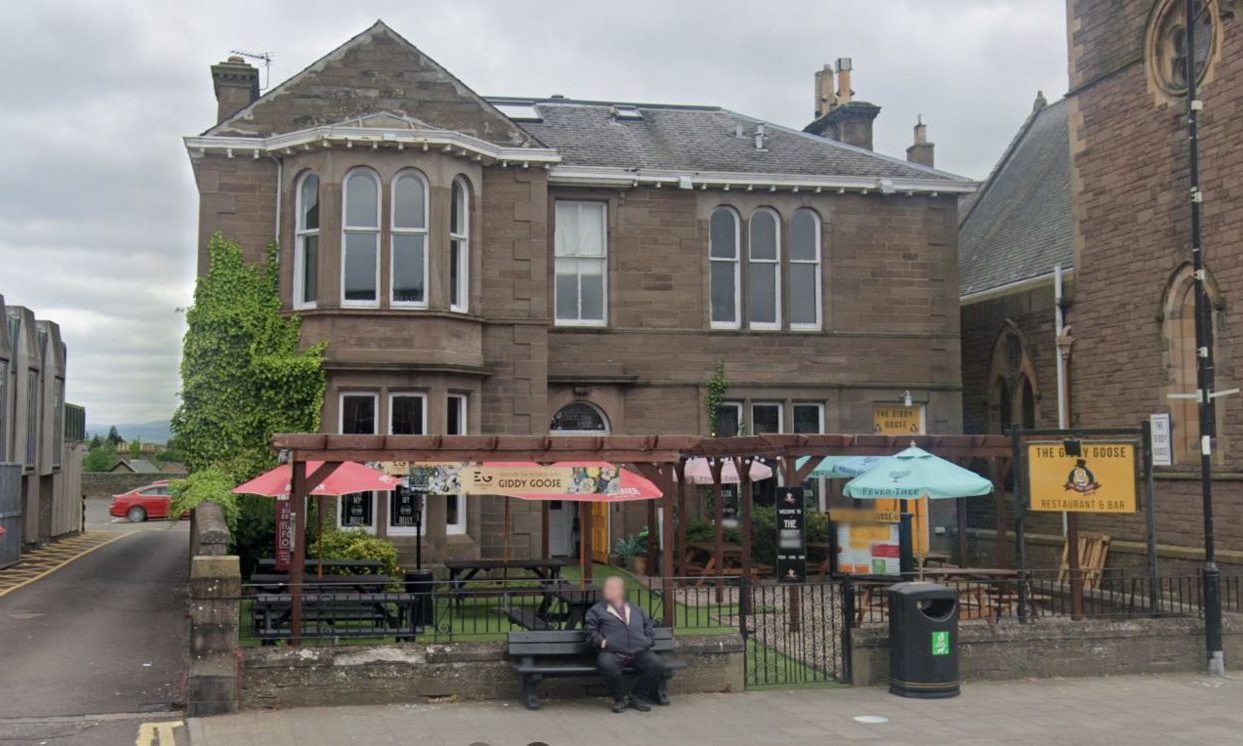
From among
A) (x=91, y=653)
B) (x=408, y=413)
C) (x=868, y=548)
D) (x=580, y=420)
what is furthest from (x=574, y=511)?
(x=91, y=653)

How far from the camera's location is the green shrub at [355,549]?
1800cm

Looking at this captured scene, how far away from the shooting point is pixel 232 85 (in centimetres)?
2238

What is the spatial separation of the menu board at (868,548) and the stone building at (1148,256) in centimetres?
536

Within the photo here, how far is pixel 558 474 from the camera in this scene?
12.9 meters

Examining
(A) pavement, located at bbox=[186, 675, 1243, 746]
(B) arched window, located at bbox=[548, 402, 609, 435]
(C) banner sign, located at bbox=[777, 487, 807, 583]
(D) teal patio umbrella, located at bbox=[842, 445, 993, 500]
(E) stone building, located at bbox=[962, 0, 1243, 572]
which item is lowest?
(A) pavement, located at bbox=[186, 675, 1243, 746]

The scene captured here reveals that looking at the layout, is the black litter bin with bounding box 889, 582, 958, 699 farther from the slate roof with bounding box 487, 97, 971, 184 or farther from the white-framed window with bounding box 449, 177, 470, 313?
the slate roof with bounding box 487, 97, 971, 184

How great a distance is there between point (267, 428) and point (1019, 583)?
12.7 meters

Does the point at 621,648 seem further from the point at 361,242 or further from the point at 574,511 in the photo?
the point at 574,511

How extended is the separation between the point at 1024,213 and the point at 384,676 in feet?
68.3

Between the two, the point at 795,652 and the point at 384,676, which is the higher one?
the point at 384,676

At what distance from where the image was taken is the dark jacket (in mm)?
11352

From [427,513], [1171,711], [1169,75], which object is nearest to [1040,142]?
[1169,75]

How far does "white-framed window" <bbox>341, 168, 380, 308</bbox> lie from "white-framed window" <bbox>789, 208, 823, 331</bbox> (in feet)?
27.8

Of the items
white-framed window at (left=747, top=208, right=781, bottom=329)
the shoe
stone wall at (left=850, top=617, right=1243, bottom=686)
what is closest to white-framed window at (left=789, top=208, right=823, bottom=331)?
white-framed window at (left=747, top=208, right=781, bottom=329)
